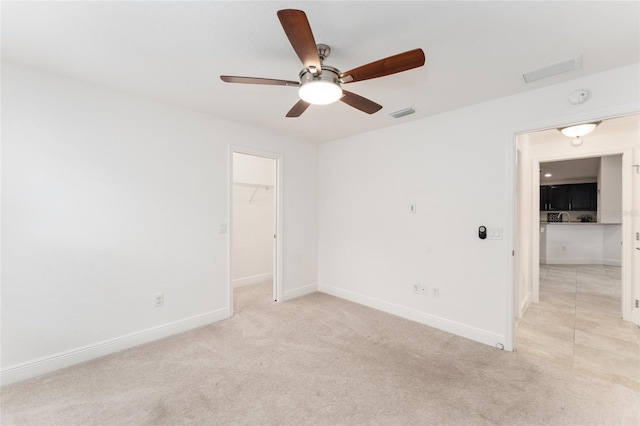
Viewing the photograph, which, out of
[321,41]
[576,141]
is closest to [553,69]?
[321,41]

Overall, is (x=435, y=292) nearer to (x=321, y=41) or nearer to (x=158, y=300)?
(x=321, y=41)

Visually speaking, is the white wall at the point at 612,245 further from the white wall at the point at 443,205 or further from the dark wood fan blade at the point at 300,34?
the dark wood fan blade at the point at 300,34

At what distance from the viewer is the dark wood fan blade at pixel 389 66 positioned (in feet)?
4.78

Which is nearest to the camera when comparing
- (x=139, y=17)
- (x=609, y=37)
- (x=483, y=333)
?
(x=139, y=17)

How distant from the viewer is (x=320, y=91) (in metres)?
1.79

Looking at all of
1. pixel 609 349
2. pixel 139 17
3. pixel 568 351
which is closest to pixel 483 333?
pixel 568 351

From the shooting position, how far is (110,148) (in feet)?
8.32

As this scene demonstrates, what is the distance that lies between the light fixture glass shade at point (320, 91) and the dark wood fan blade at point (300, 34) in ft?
0.34

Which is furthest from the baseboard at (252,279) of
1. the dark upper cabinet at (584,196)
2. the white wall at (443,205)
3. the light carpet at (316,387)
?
the dark upper cabinet at (584,196)

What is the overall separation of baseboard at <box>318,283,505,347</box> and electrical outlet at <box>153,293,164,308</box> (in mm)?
2369

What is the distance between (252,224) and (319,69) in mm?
3656

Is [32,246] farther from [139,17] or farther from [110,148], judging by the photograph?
[139,17]

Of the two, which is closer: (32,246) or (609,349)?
(32,246)

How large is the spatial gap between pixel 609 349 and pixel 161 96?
498cm
